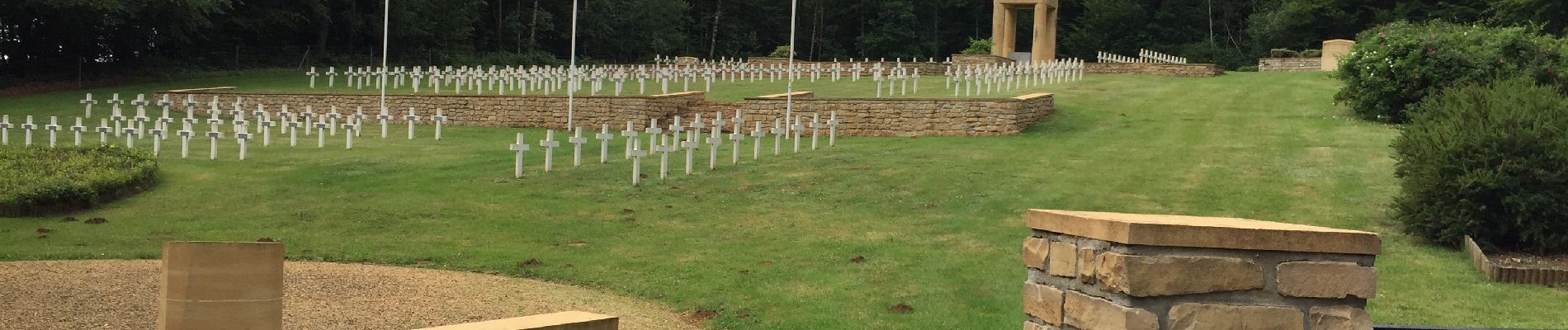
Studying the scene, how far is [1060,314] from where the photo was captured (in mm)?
5559

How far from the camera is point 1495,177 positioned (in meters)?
14.4

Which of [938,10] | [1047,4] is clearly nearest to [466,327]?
[1047,4]

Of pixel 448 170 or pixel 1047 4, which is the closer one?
pixel 448 170

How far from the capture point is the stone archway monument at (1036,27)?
1808 inches

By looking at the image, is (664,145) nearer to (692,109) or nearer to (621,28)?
(692,109)

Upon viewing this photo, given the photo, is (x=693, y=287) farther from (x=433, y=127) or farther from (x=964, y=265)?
(x=433, y=127)

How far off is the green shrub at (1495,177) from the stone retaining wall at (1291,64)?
31.4 metres

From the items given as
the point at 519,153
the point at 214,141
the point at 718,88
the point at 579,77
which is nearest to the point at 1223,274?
the point at 519,153

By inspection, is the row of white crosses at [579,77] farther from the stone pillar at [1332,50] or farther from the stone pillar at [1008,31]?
the stone pillar at [1332,50]

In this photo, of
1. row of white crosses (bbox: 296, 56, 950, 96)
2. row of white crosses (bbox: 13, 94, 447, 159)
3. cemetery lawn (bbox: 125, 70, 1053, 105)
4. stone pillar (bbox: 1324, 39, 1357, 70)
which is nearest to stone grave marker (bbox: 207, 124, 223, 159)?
row of white crosses (bbox: 13, 94, 447, 159)

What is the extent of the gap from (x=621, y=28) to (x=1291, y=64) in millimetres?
29779

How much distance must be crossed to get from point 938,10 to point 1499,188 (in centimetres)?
6035

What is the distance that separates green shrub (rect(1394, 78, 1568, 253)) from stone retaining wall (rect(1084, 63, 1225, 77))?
81.5ft

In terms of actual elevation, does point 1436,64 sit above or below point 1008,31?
below
